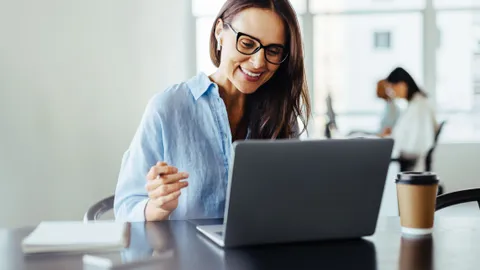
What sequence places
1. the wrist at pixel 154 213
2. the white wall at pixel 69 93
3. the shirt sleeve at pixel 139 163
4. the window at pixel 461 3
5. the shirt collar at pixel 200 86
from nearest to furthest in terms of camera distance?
the wrist at pixel 154 213 < the shirt sleeve at pixel 139 163 < the shirt collar at pixel 200 86 < the white wall at pixel 69 93 < the window at pixel 461 3

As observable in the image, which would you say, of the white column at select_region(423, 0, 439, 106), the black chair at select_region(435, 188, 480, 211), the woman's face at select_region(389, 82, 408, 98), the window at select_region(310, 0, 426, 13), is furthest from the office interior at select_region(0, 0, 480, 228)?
the black chair at select_region(435, 188, 480, 211)

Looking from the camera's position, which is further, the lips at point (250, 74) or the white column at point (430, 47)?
the white column at point (430, 47)

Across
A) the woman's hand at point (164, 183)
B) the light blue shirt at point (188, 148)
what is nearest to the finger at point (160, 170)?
the woman's hand at point (164, 183)

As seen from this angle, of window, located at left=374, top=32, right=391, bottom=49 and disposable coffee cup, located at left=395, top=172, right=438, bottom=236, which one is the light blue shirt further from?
window, located at left=374, top=32, right=391, bottom=49

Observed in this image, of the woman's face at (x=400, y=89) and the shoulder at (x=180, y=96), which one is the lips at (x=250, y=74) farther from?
the woman's face at (x=400, y=89)

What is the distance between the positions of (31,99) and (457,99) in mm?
4080

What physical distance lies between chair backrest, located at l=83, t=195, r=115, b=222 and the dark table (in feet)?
1.09

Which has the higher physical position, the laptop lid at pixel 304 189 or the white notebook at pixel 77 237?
the laptop lid at pixel 304 189

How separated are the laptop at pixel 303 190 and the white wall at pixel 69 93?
11.0 feet

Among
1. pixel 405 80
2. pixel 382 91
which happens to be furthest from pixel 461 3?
pixel 405 80

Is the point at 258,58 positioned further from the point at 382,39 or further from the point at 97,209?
the point at 382,39

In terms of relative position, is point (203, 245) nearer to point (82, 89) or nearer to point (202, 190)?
point (202, 190)

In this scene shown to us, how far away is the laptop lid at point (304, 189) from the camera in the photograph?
1159mm

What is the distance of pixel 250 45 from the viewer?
1.75m
